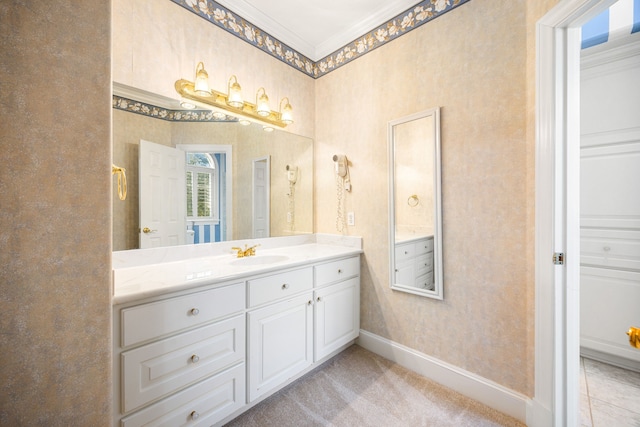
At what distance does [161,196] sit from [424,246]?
1816 millimetres

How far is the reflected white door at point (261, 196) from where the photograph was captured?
85.0 inches

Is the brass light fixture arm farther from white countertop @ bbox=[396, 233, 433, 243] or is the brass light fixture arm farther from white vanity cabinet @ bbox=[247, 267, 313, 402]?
white countertop @ bbox=[396, 233, 433, 243]

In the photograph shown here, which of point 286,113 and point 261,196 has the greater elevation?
point 286,113

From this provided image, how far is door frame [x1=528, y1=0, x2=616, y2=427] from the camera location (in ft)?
4.04

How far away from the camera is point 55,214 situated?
75 centimetres

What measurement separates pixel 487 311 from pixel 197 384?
166cm

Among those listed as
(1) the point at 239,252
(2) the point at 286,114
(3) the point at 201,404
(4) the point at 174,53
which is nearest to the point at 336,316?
(1) the point at 239,252

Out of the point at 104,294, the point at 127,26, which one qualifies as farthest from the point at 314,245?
the point at 127,26

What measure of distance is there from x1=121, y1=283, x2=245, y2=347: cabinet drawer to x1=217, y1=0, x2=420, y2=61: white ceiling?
2.04 meters

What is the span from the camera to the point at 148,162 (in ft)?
5.29

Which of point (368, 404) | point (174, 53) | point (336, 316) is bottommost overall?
point (368, 404)

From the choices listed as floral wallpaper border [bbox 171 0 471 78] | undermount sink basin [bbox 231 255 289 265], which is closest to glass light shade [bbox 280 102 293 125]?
floral wallpaper border [bbox 171 0 471 78]

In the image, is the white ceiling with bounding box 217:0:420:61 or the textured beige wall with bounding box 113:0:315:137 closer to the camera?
the textured beige wall with bounding box 113:0:315:137

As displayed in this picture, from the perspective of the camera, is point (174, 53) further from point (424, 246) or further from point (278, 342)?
point (424, 246)
